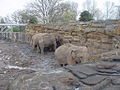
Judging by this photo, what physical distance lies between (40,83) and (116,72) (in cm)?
75

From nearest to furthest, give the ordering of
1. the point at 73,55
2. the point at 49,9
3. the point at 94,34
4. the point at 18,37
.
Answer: the point at 73,55, the point at 94,34, the point at 18,37, the point at 49,9

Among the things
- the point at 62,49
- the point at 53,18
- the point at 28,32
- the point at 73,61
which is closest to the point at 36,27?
the point at 28,32

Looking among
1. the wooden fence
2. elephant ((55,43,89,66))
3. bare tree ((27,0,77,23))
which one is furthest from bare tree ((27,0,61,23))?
elephant ((55,43,89,66))

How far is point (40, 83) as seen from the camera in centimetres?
161

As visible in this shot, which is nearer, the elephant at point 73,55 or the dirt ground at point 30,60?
the elephant at point 73,55

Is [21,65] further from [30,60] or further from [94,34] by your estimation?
[94,34]

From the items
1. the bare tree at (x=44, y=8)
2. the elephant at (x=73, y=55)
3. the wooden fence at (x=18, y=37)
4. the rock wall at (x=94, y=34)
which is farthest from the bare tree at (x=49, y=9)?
the elephant at (x=73, y=55)

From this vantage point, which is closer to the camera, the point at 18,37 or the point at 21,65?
the point at 21,65

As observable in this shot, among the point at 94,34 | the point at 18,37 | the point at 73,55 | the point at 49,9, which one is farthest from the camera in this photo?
the point at 49,9

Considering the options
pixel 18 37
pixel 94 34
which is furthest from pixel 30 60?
pixel 18 37

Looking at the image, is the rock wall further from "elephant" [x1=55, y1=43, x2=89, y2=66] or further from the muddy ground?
the muddy ground

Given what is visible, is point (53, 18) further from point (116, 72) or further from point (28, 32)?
point (116, 72)

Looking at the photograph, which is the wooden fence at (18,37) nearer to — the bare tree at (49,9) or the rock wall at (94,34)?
the rock wall at (94,34)

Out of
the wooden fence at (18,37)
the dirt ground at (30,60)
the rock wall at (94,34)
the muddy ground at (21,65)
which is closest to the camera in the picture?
the muddy ground at (21,65)
